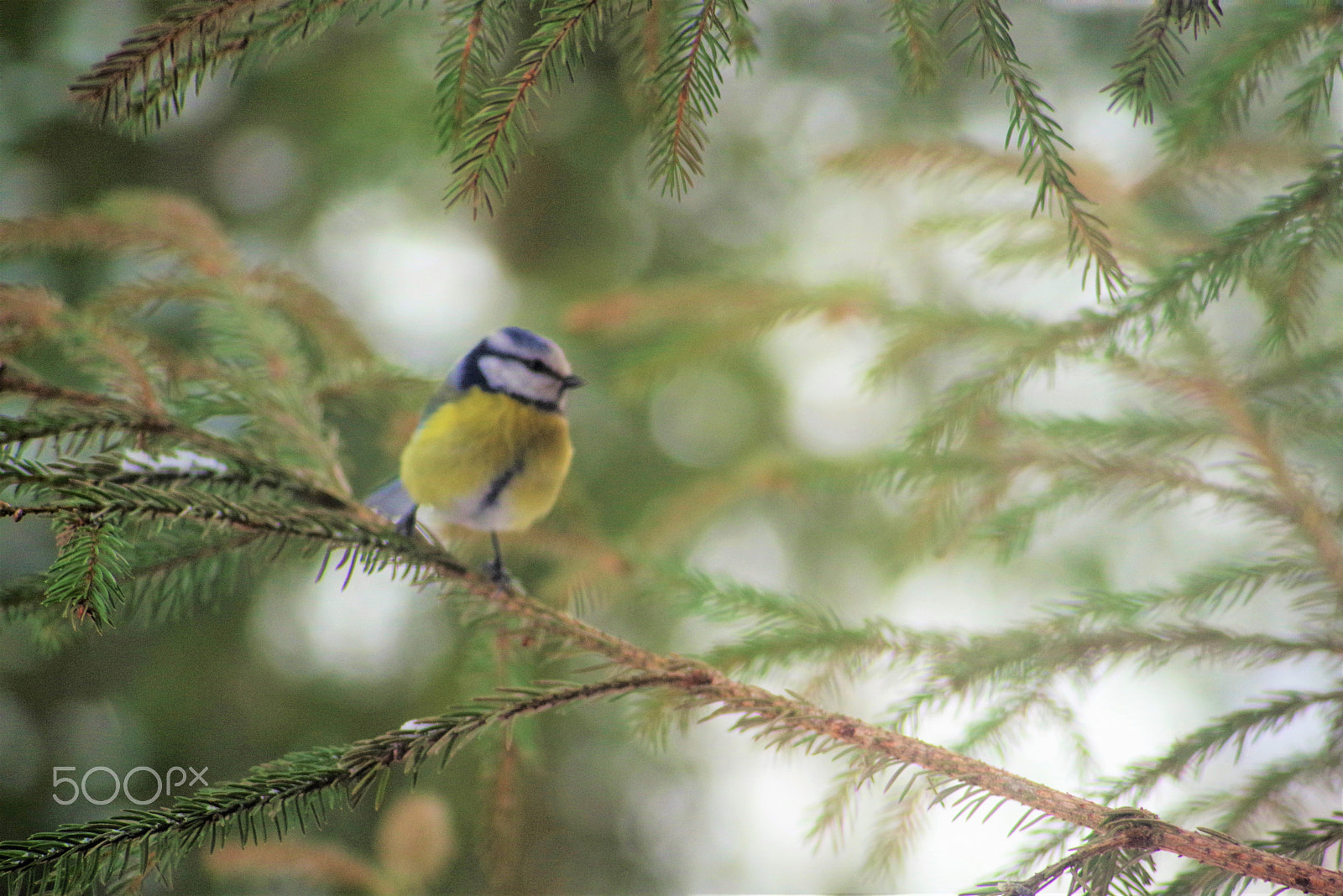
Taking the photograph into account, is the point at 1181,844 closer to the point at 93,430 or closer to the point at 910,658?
the point at 910,658

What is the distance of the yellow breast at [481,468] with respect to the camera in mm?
1003

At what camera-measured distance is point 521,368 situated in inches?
45.1

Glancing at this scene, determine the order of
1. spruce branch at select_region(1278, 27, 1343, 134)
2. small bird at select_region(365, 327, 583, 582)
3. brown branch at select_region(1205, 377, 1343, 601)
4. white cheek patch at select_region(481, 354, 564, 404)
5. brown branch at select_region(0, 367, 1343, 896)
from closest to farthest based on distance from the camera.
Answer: brown branch at select_region(0, 367, 1343, 896) → spruce branch at select_region(1278, 27, 1343, 134) → brown branch at select_region(1205, 377, 1343, 601) → small bird at select_region(365, 327, 583, 582) → white cheek patch at select_region(481, 354, 564, 404)

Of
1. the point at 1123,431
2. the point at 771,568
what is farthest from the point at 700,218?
the point at 1123,431

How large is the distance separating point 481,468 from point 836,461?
0.46m

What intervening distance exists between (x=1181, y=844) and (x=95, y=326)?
92cm

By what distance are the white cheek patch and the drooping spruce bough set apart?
3.7 inches

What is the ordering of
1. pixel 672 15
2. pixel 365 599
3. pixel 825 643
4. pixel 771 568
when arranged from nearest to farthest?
pixel 672 15 < pixel 825 643 < pixel 365 599 < pixel 771 568

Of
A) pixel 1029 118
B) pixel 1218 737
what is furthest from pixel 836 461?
pixel 1029 118

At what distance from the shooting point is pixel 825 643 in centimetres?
77

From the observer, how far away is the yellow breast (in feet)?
3.29

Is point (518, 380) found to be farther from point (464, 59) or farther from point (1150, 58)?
point (1150, 58)

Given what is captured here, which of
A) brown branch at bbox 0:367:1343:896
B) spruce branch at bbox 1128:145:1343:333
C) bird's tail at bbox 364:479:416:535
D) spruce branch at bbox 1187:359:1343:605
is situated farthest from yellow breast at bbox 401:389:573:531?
spruce branch at bbox 1187:359:1343:605

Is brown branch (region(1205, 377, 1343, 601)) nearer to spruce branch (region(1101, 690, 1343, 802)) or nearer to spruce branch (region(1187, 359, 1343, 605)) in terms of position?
spruce branch (region(1187, 359, 1343, 605))
